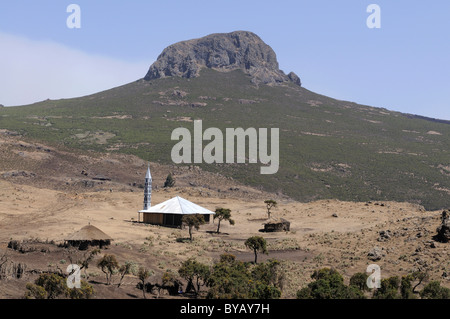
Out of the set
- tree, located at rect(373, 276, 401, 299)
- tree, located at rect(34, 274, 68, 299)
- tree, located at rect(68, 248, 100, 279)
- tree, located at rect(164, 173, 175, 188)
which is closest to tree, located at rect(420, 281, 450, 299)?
tree, located at rect(373, 276, 401, 299)

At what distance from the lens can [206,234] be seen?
56125mm

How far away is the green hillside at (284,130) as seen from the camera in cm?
11081

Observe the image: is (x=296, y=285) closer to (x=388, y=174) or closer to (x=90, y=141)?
(x=388, y=174)

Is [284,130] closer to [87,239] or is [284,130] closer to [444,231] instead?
[444,231]

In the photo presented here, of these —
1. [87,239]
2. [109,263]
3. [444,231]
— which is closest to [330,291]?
[109,263]

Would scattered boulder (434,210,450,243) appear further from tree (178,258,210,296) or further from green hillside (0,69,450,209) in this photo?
green hillside (0,69,450,209)

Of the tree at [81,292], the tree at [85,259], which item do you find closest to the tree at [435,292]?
the tree at [81,292]

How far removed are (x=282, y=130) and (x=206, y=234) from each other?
3470 inches

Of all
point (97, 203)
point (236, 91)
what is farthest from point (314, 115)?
point (97, 203)

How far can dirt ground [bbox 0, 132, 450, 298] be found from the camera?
1460 inches

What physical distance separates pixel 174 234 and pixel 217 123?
293 ft

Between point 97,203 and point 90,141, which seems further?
point 90,141

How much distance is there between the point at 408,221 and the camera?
50.8 meters

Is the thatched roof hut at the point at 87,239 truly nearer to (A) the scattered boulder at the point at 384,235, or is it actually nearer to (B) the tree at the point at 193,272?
(B) the tree at the point at 193,272
